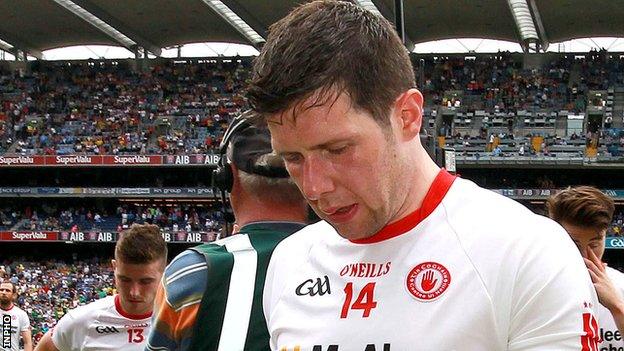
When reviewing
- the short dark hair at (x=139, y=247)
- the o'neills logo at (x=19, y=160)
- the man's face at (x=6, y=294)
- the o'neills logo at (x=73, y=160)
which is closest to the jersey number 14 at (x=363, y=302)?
the short dark hair at (x=139, y=247)

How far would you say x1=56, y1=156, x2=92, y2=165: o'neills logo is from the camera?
36.2m

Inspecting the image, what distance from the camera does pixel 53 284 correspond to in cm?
3231

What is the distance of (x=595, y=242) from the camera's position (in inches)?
135

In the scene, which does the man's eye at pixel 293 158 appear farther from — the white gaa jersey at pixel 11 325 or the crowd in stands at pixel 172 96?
the crowd in stands at pixel 172 96

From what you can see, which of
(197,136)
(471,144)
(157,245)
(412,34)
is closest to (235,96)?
(197,136)

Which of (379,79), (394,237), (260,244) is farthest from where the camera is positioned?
(260,244)

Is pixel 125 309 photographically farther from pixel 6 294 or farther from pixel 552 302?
pixel 6 294

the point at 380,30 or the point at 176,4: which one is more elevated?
the point at 176,4

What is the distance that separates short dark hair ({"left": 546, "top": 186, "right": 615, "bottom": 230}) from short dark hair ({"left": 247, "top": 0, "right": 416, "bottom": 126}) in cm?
188

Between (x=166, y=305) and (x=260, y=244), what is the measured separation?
305mm

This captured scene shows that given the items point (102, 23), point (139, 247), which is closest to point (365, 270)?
point (139, 247)

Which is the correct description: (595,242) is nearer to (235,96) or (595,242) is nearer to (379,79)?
(379,79)

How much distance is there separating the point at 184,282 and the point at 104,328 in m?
2.82

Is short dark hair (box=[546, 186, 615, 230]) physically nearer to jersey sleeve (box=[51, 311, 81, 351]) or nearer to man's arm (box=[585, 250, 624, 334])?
man's arm (box=[585, 250, 624, 334])
